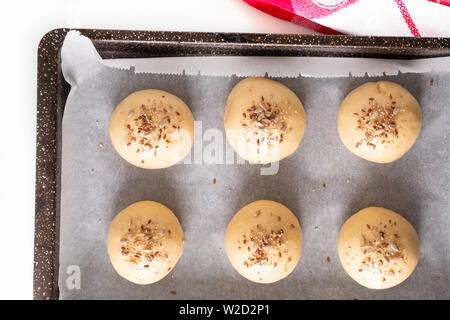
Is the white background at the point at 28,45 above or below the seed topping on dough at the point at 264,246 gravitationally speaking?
above

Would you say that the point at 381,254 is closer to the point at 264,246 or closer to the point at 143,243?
the point at 264,246

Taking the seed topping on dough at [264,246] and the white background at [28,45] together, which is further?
the white background at [28,45]

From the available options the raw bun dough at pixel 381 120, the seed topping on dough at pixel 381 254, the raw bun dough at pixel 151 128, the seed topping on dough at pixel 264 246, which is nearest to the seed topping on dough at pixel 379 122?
the raw bun dough at pixel 381 120

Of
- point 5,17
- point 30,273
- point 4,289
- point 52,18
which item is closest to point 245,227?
point 30,273

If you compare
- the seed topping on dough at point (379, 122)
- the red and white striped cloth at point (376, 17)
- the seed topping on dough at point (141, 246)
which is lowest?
the seed topping on dough at point (141, 246)

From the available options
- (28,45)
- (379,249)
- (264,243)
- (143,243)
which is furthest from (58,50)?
(379,249)

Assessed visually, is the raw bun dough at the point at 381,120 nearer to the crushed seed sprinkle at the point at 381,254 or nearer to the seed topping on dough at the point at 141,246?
the crushed seed sprinkle at the point at 381,254

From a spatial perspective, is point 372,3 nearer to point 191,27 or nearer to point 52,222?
point 191,27
